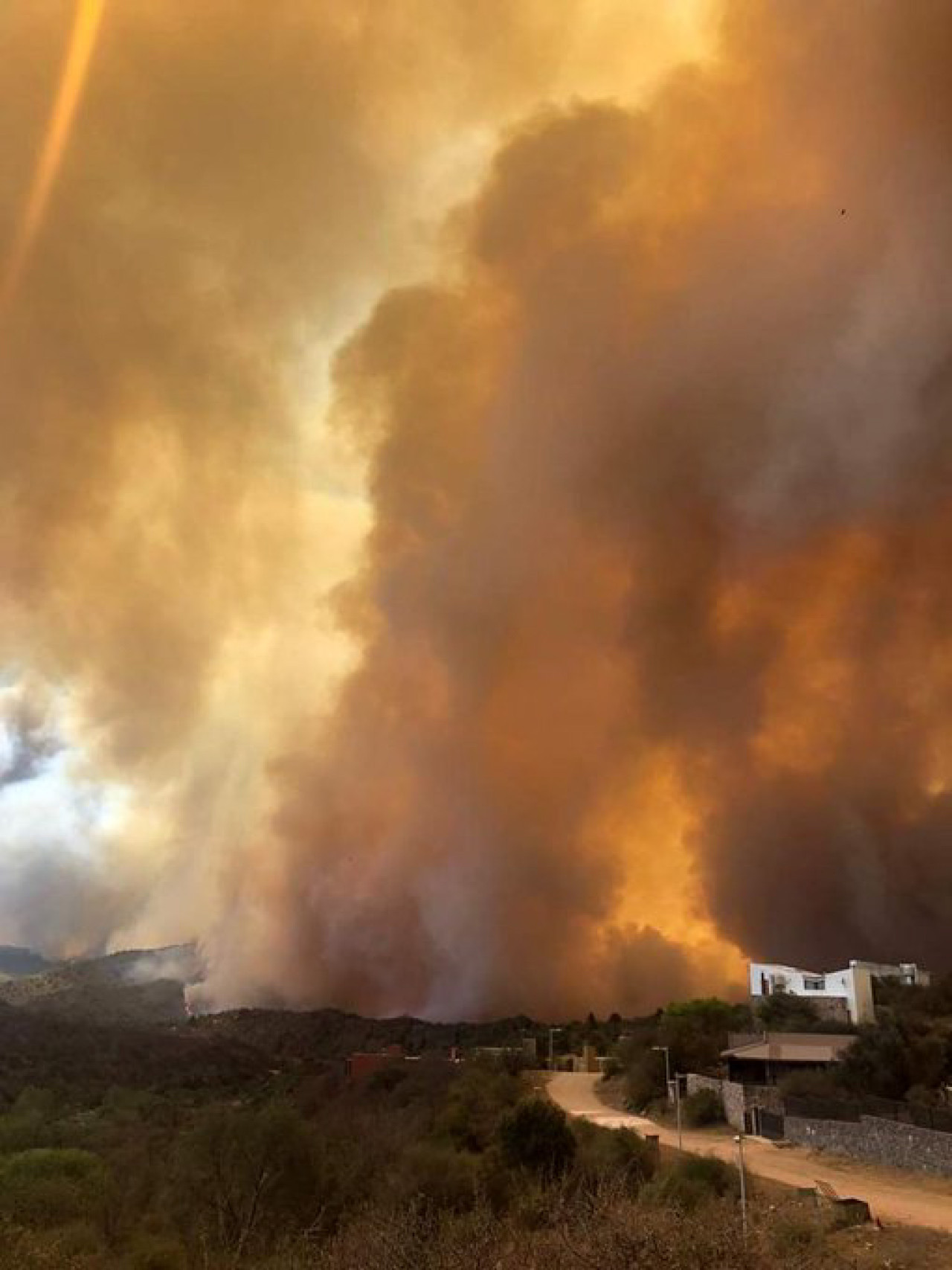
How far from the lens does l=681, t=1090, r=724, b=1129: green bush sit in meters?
46.7

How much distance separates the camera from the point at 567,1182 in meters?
25.5

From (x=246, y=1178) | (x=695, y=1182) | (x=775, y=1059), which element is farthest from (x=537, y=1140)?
(x=775, y=1059)

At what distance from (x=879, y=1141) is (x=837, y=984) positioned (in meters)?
47.3

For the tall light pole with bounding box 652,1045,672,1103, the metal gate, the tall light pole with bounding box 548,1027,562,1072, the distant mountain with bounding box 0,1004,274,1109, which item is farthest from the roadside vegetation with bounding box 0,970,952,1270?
the tall light pole with bounding box 548,1027,562,1072

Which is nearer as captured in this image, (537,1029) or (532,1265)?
(532,1265)

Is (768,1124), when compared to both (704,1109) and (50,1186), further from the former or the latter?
(50,1186)

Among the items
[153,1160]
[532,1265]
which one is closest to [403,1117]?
[153,1160]

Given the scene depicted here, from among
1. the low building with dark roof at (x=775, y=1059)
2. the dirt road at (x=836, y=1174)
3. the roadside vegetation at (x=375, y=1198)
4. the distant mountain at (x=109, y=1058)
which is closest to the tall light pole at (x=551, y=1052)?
the distant mountain at (x=109, y=1058)

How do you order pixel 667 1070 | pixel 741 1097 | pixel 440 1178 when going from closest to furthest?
pixel 440 1178 → pixel 741 1097 → pixel 667 1070

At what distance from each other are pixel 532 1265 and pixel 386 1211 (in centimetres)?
1092

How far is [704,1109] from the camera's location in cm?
4725

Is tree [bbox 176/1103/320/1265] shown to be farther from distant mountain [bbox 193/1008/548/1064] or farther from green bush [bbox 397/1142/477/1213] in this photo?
distant mountain [bbox 193/1008/548/1064]

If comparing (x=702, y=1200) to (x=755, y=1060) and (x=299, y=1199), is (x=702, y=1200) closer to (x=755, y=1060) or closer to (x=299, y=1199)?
(x=299, y=1199)

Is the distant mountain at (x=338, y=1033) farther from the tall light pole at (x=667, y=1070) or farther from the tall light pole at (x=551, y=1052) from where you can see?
the tall light pole at (x=667, y=1070)
